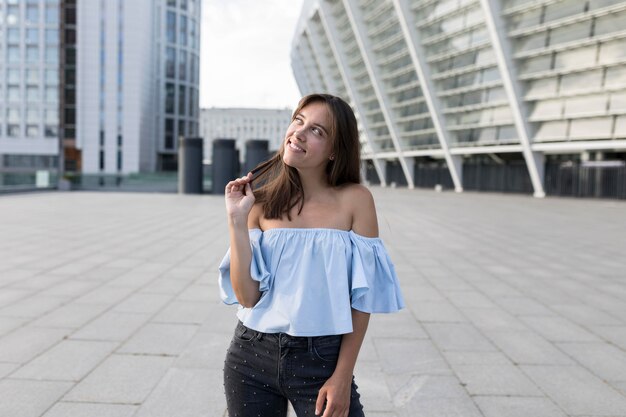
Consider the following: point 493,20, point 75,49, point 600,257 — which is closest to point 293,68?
point 75,49

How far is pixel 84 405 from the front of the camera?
3434mm

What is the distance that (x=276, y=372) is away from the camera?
1832mm

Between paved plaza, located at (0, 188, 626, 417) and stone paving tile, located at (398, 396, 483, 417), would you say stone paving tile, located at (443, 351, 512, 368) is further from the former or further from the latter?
stone paving tile, located at (398, 396, 483, 417)

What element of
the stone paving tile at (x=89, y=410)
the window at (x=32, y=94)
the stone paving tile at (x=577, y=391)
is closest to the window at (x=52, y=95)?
the window at (x=32, y=94)

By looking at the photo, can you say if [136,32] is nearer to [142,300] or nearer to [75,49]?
[75,49]

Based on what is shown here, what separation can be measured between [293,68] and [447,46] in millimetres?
51833

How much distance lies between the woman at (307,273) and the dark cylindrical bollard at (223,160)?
90.7 feet

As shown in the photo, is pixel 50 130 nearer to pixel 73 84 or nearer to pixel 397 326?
pixel 73 84

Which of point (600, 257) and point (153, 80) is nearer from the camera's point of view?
point (600, 257)

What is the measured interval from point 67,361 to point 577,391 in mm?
3713

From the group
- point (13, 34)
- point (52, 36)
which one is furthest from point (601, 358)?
point (13, 34)

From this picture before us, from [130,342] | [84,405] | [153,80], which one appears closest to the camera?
[84,405]

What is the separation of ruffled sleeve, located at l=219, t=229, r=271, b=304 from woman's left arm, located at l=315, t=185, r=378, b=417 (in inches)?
12.2

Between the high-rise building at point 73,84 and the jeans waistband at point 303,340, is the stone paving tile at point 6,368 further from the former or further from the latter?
the high-rise building at point 73,84
